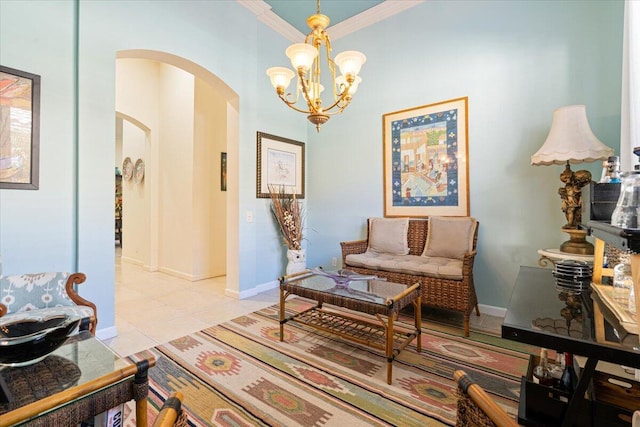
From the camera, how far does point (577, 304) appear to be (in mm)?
1184

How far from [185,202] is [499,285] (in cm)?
442

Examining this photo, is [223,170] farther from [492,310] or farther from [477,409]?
[477,409]

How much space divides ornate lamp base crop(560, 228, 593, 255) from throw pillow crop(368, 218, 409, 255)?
1462 mm

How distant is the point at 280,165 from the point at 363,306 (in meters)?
2.70

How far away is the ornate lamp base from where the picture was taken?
232 cm

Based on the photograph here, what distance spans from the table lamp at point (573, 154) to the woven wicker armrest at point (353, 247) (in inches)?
75.0

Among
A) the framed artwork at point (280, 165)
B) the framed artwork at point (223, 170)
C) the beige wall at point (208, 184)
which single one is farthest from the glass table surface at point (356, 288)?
the framed artwork at point (223, 170)

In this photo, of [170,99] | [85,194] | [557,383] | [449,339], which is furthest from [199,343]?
[170,99]

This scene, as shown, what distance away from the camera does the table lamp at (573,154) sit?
228cm

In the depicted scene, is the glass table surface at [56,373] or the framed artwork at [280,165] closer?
the glass table surface at [56,373]

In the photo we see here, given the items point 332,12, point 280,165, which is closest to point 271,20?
point 332,12

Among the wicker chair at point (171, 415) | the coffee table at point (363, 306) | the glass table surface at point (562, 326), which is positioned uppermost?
the glass table surface at point (562, 326)

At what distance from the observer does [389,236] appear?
349cm

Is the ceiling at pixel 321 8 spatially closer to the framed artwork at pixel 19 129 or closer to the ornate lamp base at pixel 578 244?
the framed artwork at pixel 19 129
